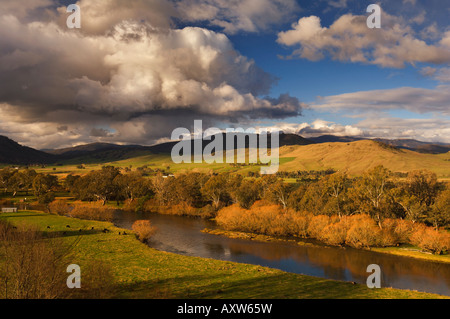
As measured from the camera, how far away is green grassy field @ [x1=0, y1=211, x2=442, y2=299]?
32344 mm

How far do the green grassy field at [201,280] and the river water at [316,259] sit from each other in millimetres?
10417

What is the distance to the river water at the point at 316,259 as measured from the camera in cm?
4878

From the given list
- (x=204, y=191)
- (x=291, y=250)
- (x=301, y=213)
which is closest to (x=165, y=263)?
(x=291, y=250)

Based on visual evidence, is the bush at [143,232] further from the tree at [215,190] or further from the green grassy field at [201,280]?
the tree at [215,190]

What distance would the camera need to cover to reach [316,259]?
2345 inches

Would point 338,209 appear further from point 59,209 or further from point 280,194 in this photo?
point 59,209

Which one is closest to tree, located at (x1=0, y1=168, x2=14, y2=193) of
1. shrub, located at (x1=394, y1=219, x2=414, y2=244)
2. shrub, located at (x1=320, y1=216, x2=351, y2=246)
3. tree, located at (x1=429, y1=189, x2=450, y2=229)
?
shrub, located at (x1=320, y1=216, x2=351, y2=246)

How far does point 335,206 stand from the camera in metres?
79.9

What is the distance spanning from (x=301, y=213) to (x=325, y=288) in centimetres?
4918

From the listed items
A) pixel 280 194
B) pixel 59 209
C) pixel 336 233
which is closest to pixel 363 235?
pixel 336 233

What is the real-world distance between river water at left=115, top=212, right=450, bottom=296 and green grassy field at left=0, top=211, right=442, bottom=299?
10.4m

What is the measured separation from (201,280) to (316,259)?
108 feet

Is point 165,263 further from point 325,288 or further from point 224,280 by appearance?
point 325,288

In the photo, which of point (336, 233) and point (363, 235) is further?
point (336, 233)
